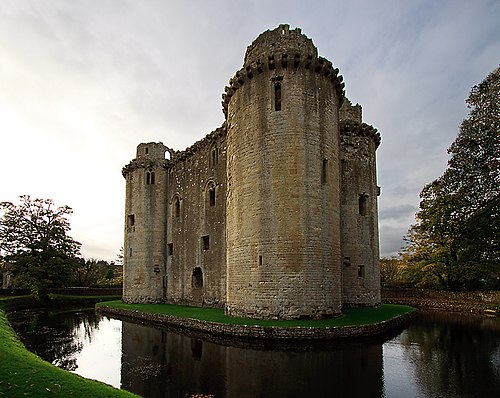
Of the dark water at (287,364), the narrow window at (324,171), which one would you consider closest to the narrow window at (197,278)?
the dark water at (287,364)

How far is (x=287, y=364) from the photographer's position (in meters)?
11.0

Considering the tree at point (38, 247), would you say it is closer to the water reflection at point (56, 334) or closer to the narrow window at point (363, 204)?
the water reflection at point (56, 334)

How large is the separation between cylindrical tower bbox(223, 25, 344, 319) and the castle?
0.16ft

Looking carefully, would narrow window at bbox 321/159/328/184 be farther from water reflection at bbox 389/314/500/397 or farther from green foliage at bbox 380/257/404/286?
green foliage at bbox 380/257/404/286

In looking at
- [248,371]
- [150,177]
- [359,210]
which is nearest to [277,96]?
[359,210]

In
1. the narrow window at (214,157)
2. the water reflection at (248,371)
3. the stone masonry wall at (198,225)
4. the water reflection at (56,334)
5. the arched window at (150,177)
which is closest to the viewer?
the water reflection at (248,371)

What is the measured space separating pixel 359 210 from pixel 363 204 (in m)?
0.52

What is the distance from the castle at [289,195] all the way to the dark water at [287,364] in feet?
11.4

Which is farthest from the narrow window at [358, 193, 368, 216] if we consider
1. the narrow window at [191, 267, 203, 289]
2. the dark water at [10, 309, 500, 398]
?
the narrow window at [191, 267, 203, 289]

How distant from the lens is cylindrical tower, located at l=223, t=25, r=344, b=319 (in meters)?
16.7

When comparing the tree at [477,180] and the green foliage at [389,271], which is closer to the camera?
the tree at [477,180]

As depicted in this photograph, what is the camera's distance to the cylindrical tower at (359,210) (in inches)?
917

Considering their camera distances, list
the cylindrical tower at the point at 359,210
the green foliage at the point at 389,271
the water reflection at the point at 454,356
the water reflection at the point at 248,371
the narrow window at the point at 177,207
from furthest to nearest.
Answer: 1. the green foliage at the point at 389,271
2. the narrow window at the point at 177,207
3. the cylindrical tower at the point at 359,210
4. the water reflection at the point at 454,356
5. the water reflection at the point at 248,371

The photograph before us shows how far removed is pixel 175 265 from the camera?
29.6 meters
